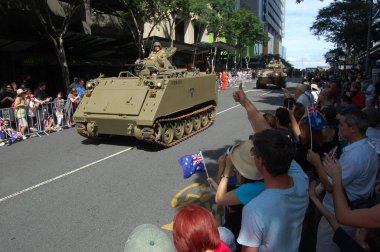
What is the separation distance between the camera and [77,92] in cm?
1453

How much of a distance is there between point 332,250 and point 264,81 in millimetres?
27092

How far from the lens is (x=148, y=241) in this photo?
1803 mm

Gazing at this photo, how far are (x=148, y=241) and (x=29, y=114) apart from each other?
1108 centimetres

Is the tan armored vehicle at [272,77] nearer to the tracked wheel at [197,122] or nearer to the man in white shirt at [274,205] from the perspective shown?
the tracked wheel at [197,122]

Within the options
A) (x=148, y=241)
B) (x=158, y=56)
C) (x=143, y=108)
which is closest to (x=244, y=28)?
(x=158, y=56)

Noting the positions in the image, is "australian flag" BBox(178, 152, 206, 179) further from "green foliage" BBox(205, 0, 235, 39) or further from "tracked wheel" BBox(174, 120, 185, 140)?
"green foliage" BBox(205, 0, 235, 39)

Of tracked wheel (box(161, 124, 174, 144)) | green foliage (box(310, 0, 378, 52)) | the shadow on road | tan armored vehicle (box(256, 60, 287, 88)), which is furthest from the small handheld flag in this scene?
green foliage (box(310, 0, 378, 52))

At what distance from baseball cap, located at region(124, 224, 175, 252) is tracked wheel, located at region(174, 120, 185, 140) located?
8.81m

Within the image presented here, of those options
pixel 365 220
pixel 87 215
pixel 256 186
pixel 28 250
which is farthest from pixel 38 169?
pixel 365 220

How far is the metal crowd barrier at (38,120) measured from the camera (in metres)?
10.8

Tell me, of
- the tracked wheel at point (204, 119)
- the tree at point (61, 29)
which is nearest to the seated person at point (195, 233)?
the tracked wheel at point (204, 119)

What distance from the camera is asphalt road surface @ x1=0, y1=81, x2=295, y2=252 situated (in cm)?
501

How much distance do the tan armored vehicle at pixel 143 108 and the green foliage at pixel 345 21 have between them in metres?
20.8

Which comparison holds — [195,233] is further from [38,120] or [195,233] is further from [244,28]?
[244,28]
